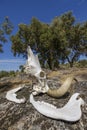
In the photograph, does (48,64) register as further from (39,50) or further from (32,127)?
(32,127)

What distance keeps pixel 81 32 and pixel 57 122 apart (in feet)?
106

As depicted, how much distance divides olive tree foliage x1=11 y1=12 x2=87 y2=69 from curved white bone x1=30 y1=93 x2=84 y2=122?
1168 inches

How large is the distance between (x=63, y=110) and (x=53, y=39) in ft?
100

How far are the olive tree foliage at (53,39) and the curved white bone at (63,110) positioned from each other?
2966 centimetres

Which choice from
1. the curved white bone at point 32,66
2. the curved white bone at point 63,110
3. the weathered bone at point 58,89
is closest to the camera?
the curved white bone at point 63,110

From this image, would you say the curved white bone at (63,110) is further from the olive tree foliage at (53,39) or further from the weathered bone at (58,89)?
the olive tree foliage at (53,39)

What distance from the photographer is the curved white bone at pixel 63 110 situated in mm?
4566

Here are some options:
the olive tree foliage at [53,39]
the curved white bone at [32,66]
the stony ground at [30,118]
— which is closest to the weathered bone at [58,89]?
the stony ground at [30,118]

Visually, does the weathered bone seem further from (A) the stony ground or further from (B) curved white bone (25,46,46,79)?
(B) curved white bone (25,46,46,79)

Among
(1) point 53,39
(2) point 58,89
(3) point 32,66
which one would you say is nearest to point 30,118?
(2) point 58,89

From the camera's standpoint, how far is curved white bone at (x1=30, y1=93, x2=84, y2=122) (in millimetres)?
4566

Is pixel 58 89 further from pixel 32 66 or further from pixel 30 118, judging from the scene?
pixel 30 118

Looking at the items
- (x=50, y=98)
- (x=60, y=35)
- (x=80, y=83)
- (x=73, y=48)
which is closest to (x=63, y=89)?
(x=50, y=98)

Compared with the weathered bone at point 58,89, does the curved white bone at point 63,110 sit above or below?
below
